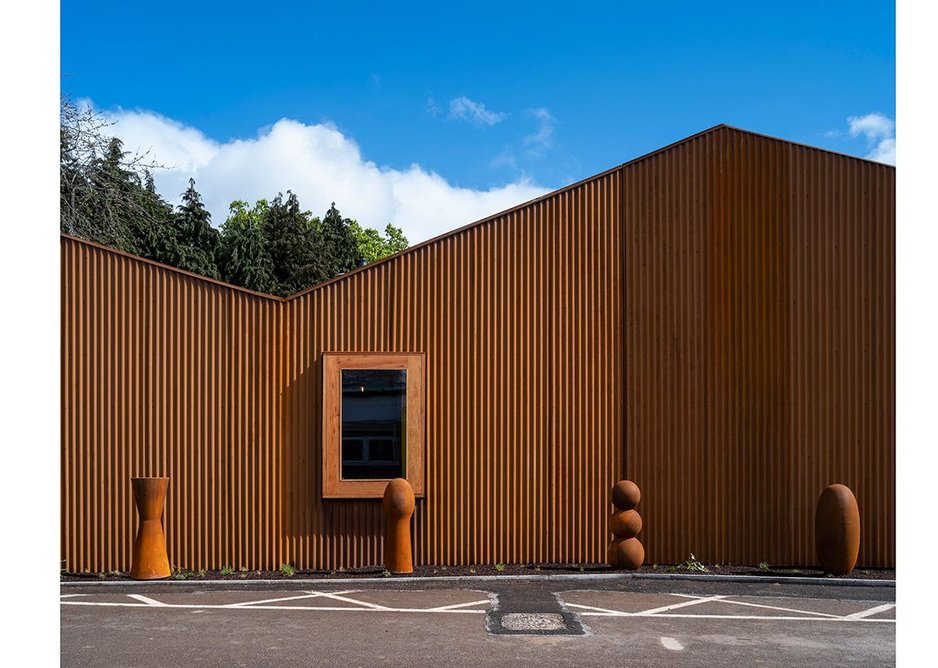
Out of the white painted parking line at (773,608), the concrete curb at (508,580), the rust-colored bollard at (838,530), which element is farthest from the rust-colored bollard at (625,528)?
the rust-colored bollard at (838,530)

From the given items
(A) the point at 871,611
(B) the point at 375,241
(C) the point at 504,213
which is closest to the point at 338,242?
(B) the point at 375,241

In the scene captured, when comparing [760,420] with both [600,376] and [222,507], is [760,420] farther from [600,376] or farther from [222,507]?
[222,507]

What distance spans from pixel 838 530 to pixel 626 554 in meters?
2.59

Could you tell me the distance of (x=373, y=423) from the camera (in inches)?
505

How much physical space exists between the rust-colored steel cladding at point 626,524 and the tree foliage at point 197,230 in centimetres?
1899

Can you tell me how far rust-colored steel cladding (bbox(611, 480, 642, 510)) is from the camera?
12.4 meters

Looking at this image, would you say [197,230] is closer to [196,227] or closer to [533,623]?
[196,227]

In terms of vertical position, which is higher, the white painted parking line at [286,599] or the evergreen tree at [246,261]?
the evergreen tree at [246,261]

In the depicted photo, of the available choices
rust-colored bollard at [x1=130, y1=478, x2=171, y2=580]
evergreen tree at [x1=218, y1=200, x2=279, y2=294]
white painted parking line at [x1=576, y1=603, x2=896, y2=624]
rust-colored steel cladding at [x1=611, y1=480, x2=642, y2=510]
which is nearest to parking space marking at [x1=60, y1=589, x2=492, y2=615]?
white painted parking line at [x1=576, y1=603, x2=896, y2=624]

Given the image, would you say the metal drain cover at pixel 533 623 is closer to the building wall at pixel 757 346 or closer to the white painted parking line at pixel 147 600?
the white painted parking line at pixel 147 600

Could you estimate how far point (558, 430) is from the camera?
13141mm

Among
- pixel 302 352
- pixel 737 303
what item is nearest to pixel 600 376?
pixel 737 303

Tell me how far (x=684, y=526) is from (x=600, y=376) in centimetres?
229

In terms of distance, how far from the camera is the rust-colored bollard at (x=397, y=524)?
12.2 meters
